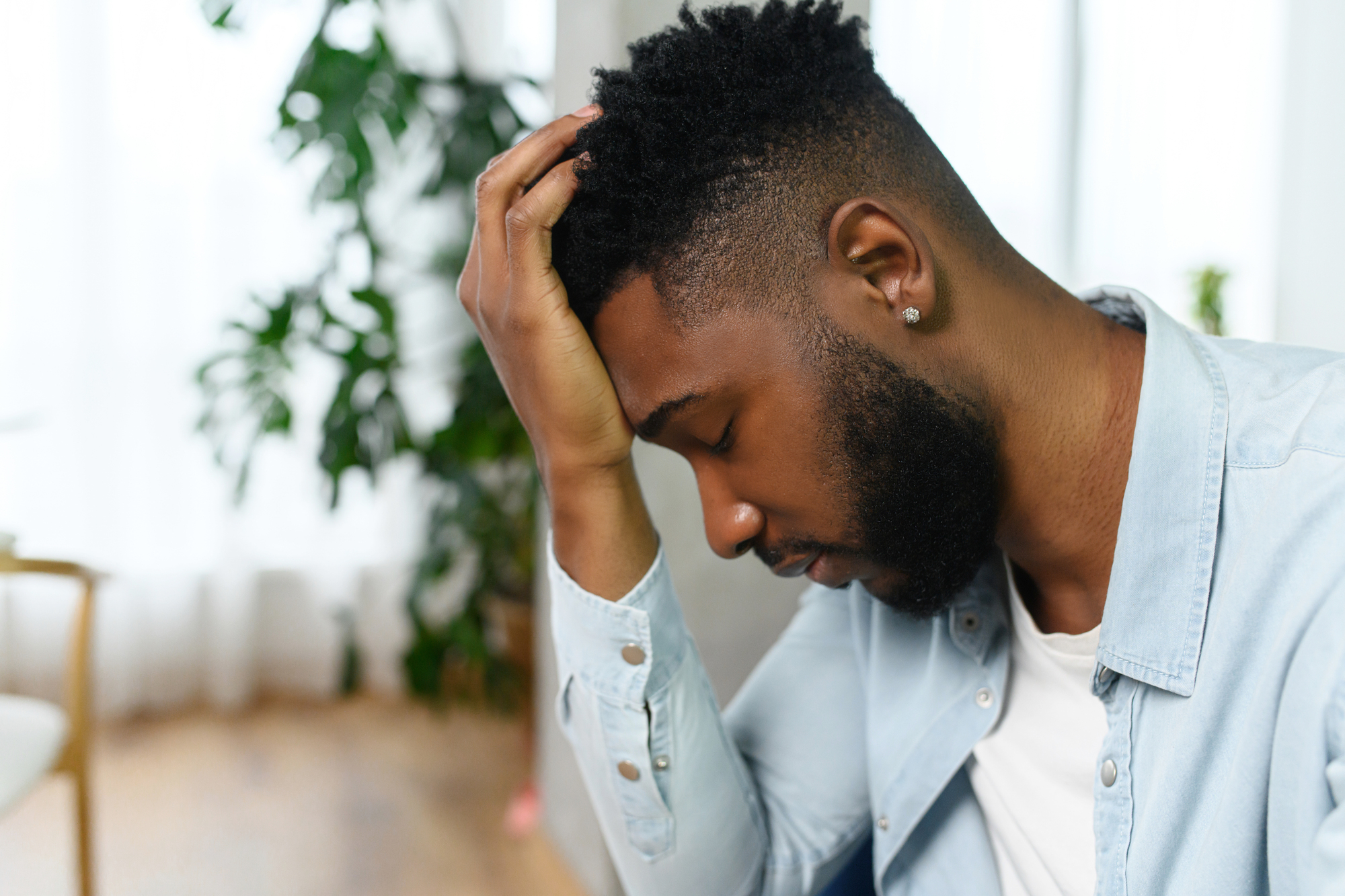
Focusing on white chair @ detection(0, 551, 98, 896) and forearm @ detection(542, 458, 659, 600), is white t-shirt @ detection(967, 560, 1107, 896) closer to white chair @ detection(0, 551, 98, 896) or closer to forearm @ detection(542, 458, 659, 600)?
forearm @ detection(542, 458, 659, 600)

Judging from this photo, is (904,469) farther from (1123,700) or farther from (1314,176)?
(1314,176)

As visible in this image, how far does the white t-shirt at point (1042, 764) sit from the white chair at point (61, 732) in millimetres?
1329

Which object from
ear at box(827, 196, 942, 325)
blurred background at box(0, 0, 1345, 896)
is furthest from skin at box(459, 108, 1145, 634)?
blurred background at box(0, 0, 1345, 896)

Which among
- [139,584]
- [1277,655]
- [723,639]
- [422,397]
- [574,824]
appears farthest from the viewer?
[422,397]

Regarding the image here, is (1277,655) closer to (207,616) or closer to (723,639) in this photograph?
(723,639)

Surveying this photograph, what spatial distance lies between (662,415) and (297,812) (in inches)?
74.8

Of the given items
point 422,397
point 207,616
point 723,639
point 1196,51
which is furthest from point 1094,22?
point 207,616

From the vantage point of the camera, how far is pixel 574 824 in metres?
1.91

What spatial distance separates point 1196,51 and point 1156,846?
11.4 feet

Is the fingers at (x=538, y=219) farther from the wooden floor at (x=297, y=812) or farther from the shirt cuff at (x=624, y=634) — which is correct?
the wooden floor at (x=297, y=812)

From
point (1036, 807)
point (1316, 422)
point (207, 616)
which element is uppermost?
point (1316, 422)

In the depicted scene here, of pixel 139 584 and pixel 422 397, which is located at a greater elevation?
pixel 422 397

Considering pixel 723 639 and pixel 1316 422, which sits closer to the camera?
pixel 1316 422

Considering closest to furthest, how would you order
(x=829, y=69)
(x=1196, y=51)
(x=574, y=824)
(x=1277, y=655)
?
(x=1277, y=655) → (x=829, y=69) → (x=574, y=824) → (x=1196, y=51)
